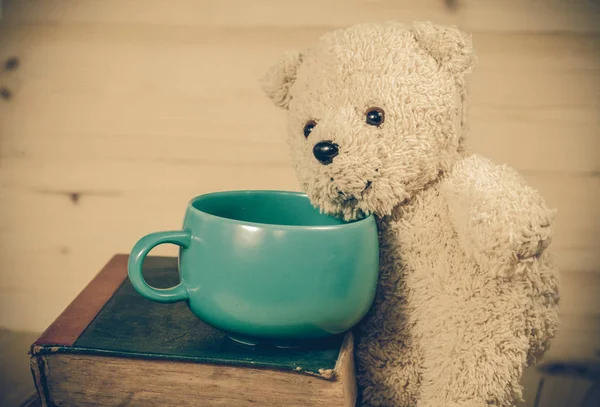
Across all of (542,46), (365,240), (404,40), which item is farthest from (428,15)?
(365,240)

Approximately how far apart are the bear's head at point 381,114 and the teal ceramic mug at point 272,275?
37 mm

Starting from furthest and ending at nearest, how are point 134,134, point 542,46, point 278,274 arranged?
1. point 134,134
2. point 542,46
3. point 278,274

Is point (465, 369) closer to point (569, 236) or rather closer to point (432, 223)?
point (432, 223)

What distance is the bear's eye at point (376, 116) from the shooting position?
480 millimetres

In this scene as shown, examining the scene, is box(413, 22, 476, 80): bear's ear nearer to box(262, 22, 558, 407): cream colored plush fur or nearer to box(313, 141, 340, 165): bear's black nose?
box(262, 22, 558, 407): cream colored plush fur

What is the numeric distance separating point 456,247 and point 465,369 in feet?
0.33

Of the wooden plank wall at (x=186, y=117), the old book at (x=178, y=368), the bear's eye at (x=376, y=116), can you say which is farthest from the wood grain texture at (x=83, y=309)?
the bear's eye at (x=376, y=116)

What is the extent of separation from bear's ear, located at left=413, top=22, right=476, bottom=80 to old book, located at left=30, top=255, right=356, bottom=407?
26cm

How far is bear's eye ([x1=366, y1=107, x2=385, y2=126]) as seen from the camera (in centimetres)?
48

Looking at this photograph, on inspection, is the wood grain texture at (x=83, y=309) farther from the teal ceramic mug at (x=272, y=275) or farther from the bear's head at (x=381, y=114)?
the bear's head at (x=381, y=114)

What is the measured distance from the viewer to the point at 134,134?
0.84 m

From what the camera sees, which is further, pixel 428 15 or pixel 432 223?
pixel 428 15

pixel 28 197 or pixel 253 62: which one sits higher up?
pixel 253 62

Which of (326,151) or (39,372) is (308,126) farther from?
(39,372)
